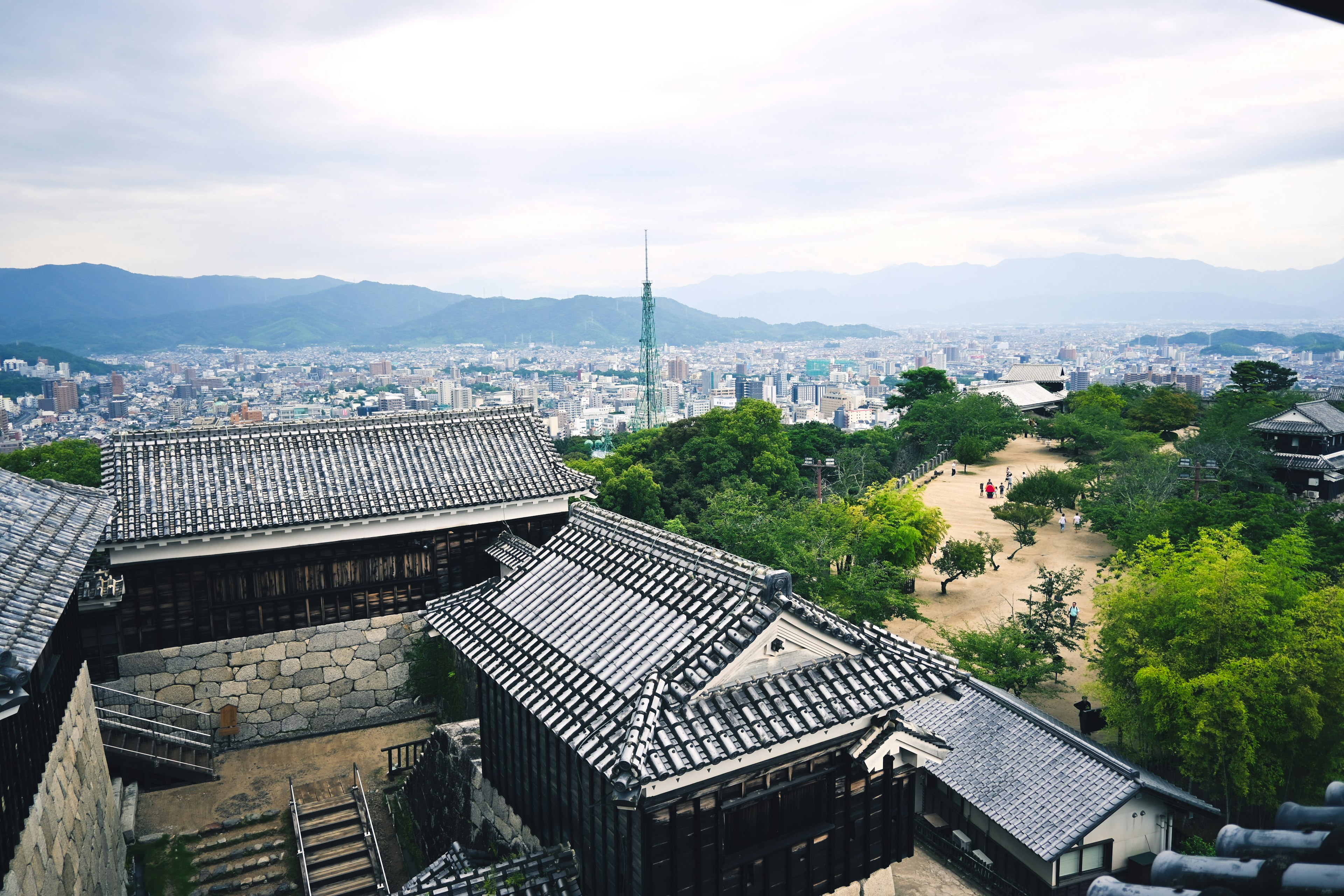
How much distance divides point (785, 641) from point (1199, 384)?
147344 millimetres

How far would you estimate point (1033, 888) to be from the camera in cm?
1316

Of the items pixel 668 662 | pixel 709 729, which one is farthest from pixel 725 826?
pixel 668 662

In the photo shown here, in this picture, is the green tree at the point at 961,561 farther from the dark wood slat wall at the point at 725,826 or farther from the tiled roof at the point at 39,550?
the tiled roof at the point at 39,550

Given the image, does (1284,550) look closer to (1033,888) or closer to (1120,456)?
(1033,888)

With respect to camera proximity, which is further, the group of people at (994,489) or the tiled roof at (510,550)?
the group of people at (994,489)

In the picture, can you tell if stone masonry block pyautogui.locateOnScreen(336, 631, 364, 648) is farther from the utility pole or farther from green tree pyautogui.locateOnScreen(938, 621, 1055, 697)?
the utility pole

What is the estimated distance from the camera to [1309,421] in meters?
32.9

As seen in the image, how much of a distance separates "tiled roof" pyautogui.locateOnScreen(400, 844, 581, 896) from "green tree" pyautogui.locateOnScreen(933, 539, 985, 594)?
20.8 meters

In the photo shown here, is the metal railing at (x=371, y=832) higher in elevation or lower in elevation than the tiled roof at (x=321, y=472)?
lower

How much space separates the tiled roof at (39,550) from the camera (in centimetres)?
612

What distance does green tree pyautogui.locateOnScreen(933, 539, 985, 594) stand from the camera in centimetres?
2608

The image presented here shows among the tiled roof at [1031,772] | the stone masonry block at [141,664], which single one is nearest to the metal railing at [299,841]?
the stone masonry block at [141,664]

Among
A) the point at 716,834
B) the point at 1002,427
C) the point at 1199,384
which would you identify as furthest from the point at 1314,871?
the point at 1199,384

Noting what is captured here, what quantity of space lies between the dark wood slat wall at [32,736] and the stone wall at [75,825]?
0.41 feet
